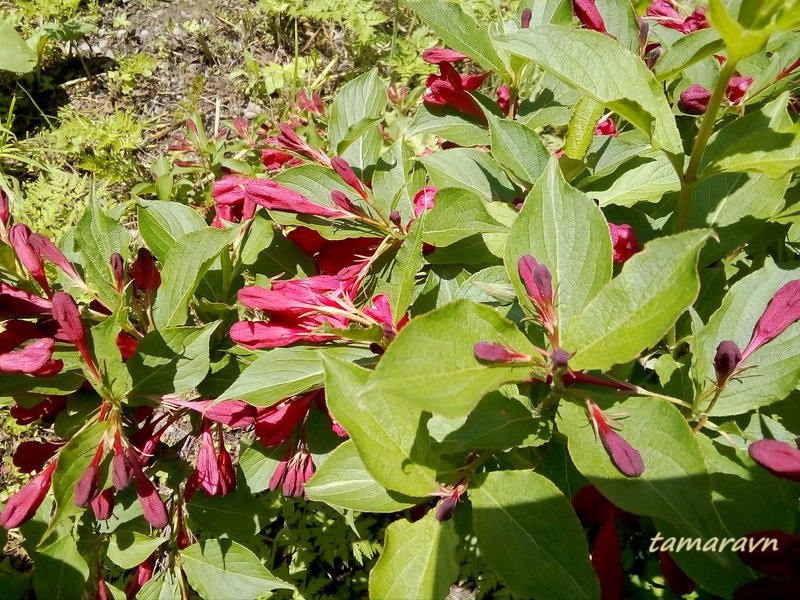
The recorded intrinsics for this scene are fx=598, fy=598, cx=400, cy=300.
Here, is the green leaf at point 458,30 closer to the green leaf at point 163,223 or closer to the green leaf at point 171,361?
the green leaf at point 163,223

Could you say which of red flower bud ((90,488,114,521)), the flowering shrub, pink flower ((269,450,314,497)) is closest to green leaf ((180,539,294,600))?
the flowering shrub

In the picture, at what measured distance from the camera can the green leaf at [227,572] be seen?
4.91ft

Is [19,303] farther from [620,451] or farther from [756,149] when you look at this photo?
[756,149]

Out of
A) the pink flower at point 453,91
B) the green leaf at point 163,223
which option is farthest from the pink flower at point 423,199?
the green leaf at point 163,223

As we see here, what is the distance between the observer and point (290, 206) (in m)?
1.45

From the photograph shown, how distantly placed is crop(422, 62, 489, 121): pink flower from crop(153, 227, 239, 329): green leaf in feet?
2.73

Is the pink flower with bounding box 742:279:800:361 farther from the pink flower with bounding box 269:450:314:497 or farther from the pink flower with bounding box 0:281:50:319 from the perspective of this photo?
the pink flower with bounding box 0:281:50:319

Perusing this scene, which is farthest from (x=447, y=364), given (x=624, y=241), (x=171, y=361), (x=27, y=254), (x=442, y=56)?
(x=442, y=56)

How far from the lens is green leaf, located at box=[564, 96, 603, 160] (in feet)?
4.08

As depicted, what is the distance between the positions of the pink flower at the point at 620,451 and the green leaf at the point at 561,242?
0.18 m

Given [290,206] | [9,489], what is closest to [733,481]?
[290,206]

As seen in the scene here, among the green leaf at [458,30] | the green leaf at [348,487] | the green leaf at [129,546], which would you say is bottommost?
the green leaf at [129,546]

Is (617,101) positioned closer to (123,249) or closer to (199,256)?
(199,256)

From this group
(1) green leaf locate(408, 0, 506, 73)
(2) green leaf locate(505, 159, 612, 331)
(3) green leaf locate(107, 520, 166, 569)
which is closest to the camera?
(2) green leaf locate(505, 159, 612, 331)
